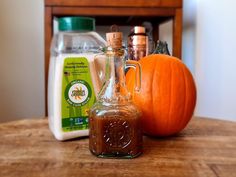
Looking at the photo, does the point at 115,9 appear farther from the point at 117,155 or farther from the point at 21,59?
the point at 117,155

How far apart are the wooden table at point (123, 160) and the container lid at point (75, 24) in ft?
0.70

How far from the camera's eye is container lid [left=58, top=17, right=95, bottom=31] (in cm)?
59

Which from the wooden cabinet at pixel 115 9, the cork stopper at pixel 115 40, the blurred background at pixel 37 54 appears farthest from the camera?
the blurred background at pixel 37 54

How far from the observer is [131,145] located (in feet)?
1.62

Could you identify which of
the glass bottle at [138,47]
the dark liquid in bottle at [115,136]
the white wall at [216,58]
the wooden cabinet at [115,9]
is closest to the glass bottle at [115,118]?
the dark liquid in bottle at [115,136]

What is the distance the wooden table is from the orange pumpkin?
0.03 meters

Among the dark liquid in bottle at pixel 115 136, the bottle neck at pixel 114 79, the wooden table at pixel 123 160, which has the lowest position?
the wooden table at pixel 123 160

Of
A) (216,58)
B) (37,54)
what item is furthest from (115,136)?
(37,54)

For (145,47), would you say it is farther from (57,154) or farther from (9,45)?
(9,45)

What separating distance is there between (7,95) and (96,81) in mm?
868

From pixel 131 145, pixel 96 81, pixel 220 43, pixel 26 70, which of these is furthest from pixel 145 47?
pixel 26 70

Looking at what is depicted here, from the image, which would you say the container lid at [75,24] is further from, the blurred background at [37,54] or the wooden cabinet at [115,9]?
the blurred background at [37,54]

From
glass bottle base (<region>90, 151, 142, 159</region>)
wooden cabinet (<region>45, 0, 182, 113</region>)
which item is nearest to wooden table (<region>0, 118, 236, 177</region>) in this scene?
glass bottle base (<region>90, 151, 142, 159</region>)

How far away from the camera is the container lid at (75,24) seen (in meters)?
0.59
